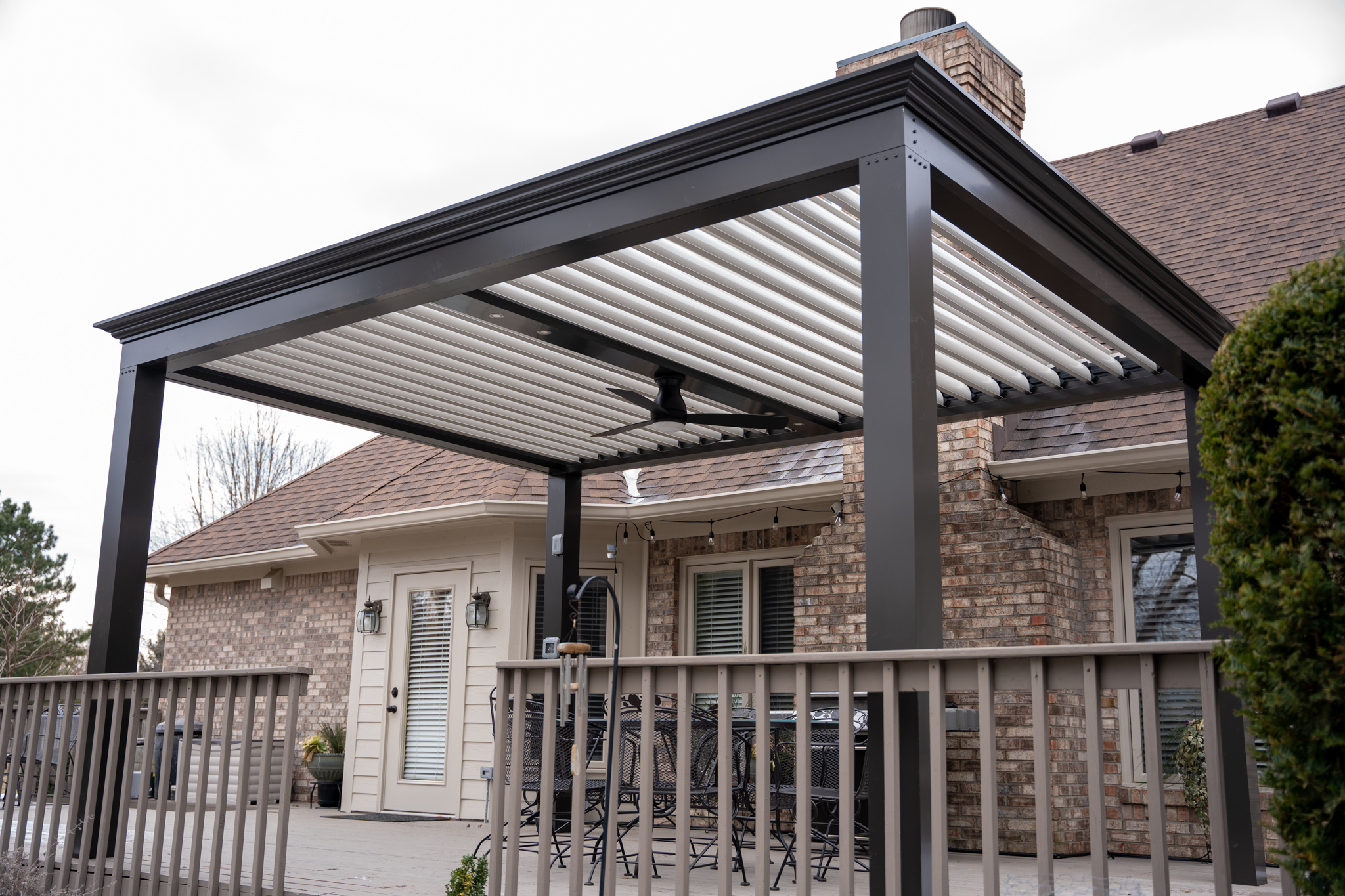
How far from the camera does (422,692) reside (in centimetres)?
1029

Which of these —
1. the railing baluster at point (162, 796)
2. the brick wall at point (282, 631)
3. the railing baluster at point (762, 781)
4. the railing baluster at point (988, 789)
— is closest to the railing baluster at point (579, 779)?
the railing baluster at point (762, 781)

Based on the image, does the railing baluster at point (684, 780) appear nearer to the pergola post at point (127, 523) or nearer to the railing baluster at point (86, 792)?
the railing baluster at point (86, 792)

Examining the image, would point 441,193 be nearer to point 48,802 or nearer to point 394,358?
point 48,802

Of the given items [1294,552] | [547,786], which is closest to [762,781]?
[547,786]

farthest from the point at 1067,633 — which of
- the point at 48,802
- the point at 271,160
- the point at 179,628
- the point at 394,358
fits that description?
the point at 271,160

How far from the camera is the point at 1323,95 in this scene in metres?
9.51

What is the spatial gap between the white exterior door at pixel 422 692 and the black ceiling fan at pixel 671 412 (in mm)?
4327

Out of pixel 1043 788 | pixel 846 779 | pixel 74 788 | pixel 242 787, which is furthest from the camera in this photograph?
pixel 74 788

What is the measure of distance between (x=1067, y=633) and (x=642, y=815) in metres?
4.93

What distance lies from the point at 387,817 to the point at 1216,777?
867 centimetres

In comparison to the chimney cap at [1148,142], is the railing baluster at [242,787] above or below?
below

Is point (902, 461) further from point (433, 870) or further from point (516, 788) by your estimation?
point (433, 870)

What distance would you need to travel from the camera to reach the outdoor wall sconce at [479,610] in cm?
981

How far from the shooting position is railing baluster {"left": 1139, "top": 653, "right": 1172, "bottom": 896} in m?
2.50
